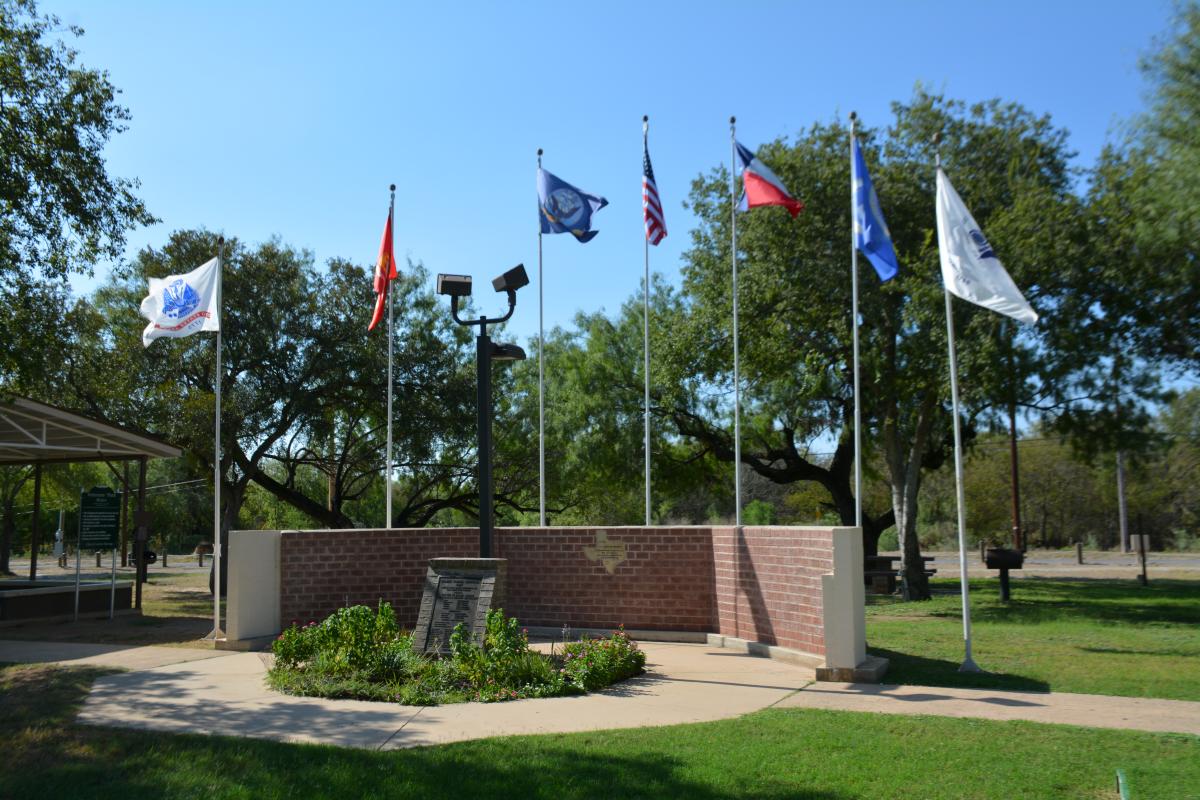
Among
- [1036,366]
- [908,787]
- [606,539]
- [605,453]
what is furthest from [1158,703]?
[605,453]

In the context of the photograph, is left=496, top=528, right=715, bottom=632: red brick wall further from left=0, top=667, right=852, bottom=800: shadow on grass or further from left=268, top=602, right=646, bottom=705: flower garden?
left=0, top=667, right=852, bottom=800: shadow on grass

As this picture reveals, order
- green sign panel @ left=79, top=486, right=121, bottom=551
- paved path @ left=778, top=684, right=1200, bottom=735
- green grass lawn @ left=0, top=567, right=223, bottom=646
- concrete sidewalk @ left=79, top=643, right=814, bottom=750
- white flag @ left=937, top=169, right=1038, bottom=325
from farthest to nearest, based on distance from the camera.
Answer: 1. green sign panel @ left=79, top=486, right=121, bottom=551
2. green grass lawn @ left=0, top=567, right=223, bottom=646
3. white flag @ left=937, top=169, right=1038, bottom=325
4. paved path @ left=778, top=684, right=1200, bottom=735
5. concrete sidewalk @ left=79, top=643, right=814, bottom=750

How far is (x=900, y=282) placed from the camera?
755 inches

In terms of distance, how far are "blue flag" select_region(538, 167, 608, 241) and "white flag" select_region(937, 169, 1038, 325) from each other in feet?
19.7

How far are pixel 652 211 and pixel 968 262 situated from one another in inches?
220

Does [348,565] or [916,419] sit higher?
[916,419]

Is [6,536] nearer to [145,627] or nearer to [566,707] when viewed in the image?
[145,627]

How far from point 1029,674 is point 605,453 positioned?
59.5 feet

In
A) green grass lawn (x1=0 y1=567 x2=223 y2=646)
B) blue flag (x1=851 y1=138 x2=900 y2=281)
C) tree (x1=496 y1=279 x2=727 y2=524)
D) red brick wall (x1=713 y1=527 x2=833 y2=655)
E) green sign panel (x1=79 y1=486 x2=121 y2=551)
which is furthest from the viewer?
tree (x1=496 y1=279 x2=727 y2=524)

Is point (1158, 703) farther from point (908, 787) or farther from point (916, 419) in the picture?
point (916, 419)

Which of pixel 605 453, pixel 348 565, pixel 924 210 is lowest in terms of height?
pixel 348 565

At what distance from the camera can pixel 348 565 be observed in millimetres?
14547

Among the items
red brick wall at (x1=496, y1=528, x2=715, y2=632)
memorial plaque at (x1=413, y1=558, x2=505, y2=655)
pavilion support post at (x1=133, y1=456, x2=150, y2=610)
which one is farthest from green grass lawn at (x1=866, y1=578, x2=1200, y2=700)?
pavilion support post at (x1=133, y1=456, x2=150, y2=610)

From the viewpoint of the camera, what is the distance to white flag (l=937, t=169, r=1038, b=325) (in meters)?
11.5
